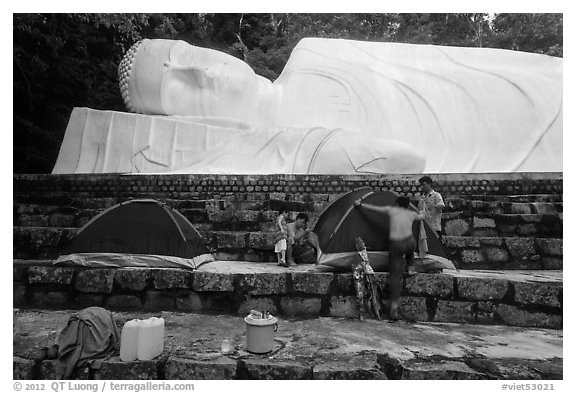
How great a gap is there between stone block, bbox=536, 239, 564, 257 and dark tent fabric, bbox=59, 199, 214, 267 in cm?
320

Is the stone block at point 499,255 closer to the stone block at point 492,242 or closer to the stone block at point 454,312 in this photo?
the stone block at point 492,242

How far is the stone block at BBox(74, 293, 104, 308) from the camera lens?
344cm

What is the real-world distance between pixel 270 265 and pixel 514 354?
219 cm

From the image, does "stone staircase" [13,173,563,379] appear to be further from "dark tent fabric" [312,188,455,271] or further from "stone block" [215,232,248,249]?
"dark tent fabric" [312,188,455,271]

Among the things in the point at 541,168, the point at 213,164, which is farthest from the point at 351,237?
the point at 541,168

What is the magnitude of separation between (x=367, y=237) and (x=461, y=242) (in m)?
1.21

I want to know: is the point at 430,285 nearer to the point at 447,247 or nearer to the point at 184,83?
the point at 447,247

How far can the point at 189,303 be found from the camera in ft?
11.2

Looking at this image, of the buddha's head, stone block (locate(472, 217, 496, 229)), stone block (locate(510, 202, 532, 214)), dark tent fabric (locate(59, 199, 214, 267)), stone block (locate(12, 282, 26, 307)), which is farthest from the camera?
the buddha's head

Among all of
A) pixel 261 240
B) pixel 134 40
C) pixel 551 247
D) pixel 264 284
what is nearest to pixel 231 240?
Answer: pixel 261 240

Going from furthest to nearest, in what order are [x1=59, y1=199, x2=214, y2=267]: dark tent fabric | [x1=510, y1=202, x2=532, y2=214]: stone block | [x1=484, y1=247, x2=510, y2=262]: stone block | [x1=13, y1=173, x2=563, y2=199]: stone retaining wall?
[x1=13, y1=173, x2=563, y2=199]: stone retaining wall → [x1=510, y1=202, x2=532, y2=214]: stone block → [x1=484, y1=247, x2=510, y2=262]: stone block → [x1=59, y1=199, x2=214, y2=267]: dark tent fabric

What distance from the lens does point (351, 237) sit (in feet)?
11.5

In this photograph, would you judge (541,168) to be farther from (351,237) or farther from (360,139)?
(351,237)

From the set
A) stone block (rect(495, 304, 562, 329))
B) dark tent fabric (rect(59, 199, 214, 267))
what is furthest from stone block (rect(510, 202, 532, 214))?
dark tent fabric (rect(59, 199, 214, 267))
